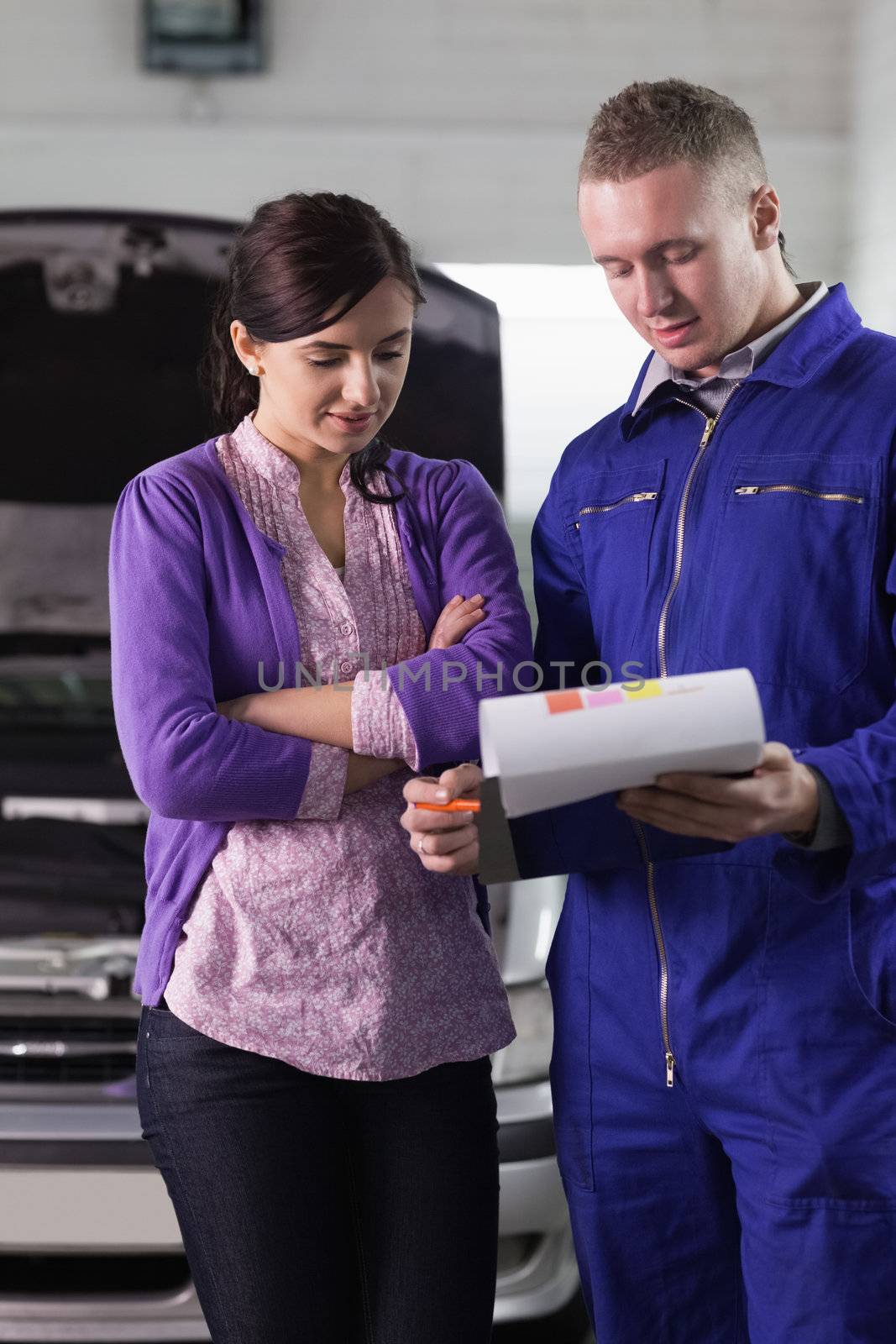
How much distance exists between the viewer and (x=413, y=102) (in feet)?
15.8

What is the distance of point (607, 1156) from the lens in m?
1.30

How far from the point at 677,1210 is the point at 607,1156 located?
77 millimetres

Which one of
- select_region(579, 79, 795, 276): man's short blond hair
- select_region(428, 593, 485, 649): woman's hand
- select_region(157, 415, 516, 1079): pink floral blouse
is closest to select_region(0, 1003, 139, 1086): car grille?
select_region(157, 415, 516, 1079): pink floral blouse

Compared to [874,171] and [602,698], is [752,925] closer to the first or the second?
[602,698]

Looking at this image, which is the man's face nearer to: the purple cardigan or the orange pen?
the purple cardigan

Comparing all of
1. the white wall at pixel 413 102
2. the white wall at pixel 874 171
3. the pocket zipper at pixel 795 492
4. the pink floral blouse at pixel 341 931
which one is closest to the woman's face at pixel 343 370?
the pink floral blouse at pixel 341 931

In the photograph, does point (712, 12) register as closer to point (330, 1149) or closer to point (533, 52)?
point (533, 52)

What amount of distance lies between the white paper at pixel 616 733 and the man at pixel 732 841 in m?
0.14

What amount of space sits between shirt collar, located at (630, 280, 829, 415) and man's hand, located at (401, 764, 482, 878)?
1.42ft

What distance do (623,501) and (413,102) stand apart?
154 inches

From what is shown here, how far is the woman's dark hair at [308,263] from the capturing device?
50.1 inches

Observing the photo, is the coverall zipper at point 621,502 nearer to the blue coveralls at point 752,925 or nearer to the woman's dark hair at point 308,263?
the blue coveralls at point 752,925

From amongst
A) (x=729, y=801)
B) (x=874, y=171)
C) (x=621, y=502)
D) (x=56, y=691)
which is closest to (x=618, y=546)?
(x=621, y=502)

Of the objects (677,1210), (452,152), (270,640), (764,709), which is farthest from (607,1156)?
(452,152)
